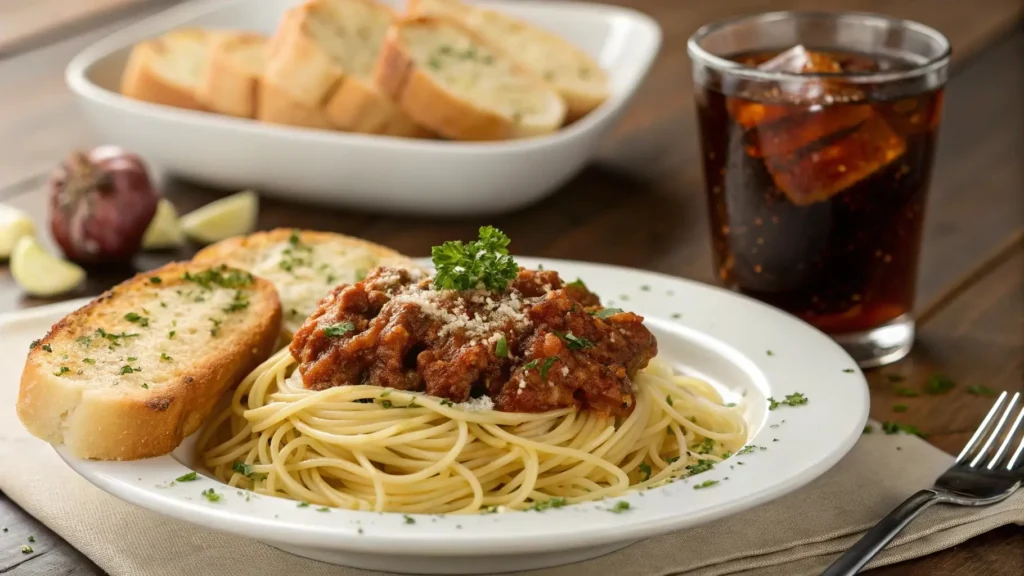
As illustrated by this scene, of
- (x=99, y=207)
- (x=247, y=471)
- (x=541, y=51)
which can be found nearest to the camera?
(x=247, y=471)

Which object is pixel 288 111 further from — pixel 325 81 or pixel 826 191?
pixel 826 191

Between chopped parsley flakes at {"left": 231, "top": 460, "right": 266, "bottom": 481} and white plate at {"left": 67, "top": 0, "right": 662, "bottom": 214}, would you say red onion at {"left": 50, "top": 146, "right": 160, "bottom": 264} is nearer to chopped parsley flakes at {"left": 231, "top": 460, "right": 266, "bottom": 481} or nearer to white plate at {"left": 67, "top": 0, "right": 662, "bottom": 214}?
white plate at {"left": 67, "top": 0, "right": 662, "bottom": 214}

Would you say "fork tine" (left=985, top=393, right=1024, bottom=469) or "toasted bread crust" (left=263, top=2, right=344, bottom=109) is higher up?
"toasted bread crust" (left=263, top=2, right=344, bottom=109)

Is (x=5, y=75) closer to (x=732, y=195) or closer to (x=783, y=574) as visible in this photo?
(x=732, y=195)

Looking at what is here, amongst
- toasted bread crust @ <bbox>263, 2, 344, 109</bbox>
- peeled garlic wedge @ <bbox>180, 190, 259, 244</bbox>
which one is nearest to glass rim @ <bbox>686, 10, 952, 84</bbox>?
toasted bread crust @ <bbox>263, 2, 344, 109</bbox>

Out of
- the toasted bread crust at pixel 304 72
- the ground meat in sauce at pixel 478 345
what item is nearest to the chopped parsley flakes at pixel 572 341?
the ground meat in sauce at pixel 478 345

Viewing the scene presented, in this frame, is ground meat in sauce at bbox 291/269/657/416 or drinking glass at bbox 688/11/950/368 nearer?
ground meat in sauce at bbox 291/269/657/416

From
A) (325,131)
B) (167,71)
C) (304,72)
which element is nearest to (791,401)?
(325,131)
